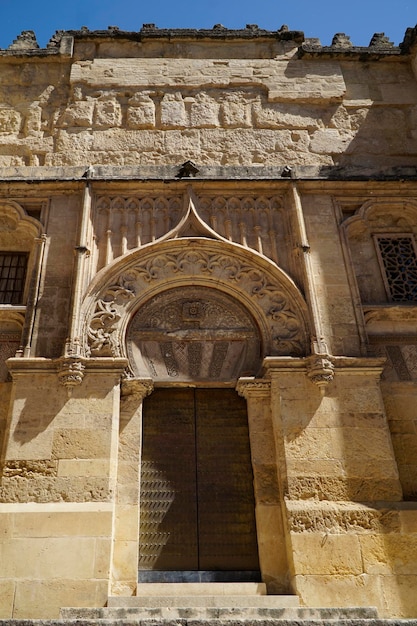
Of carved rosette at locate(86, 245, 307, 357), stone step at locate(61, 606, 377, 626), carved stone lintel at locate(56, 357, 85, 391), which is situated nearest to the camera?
stone step at locate(61, 606, 377, 626)

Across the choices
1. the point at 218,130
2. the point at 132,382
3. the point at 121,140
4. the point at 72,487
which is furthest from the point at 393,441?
the point at 121,140

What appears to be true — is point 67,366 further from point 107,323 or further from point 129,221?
point 129,221

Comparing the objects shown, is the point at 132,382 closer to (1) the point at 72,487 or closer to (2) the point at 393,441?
(1) the point at 72,487

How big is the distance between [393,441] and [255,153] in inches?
193

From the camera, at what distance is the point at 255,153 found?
8422 millimetres

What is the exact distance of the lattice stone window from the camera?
23.9ft

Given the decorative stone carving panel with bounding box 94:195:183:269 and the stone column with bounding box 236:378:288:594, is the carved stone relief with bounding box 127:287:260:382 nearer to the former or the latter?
the stone column with bounding box 236:378:288:594

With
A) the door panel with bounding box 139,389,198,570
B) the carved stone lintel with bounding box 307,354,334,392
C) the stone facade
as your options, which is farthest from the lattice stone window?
the door panel with bounding box 139,389,198,570

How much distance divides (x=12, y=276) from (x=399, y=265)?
5.60 meters

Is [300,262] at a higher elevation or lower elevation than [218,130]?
lower

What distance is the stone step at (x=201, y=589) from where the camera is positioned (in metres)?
5.30

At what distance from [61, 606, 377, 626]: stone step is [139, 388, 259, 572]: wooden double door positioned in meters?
0.93

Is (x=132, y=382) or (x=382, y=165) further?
(x=382, y=165)

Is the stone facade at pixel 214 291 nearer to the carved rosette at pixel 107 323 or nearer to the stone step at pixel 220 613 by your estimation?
the carved rosette at pixel 107 323
